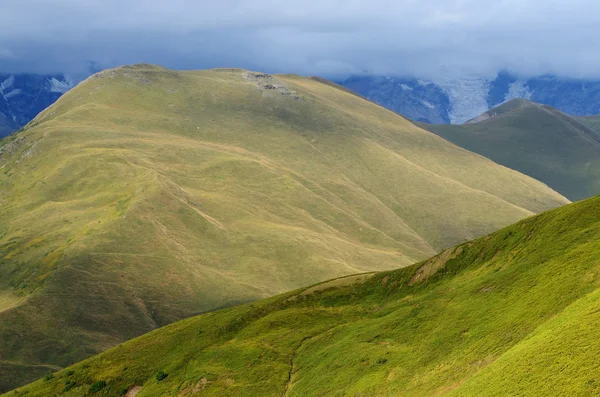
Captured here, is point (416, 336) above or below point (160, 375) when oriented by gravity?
above

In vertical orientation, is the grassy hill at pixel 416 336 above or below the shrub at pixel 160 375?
above

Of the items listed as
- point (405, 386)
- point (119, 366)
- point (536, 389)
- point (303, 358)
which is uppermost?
point (536, 389)

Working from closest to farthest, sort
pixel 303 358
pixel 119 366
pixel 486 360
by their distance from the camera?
1. pixel 486 360
2. pixel 303 358
3. pixel 119 366

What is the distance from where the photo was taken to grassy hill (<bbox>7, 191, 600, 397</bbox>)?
175 ft

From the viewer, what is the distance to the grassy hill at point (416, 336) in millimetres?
53312

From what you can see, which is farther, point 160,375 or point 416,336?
point 160,375

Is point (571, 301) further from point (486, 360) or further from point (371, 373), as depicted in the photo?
point (371, 373)

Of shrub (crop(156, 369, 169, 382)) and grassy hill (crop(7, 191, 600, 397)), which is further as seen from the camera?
shrub (crop(156, 369, 169, 382))

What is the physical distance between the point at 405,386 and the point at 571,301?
1910 cm

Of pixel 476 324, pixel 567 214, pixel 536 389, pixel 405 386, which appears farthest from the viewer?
pixel 567 214

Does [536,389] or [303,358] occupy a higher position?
[536,389]

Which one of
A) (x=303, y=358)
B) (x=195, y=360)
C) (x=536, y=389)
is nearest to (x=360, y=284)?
(x=303, y=358)

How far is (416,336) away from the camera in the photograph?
269 feet

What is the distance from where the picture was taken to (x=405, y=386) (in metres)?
68.9
